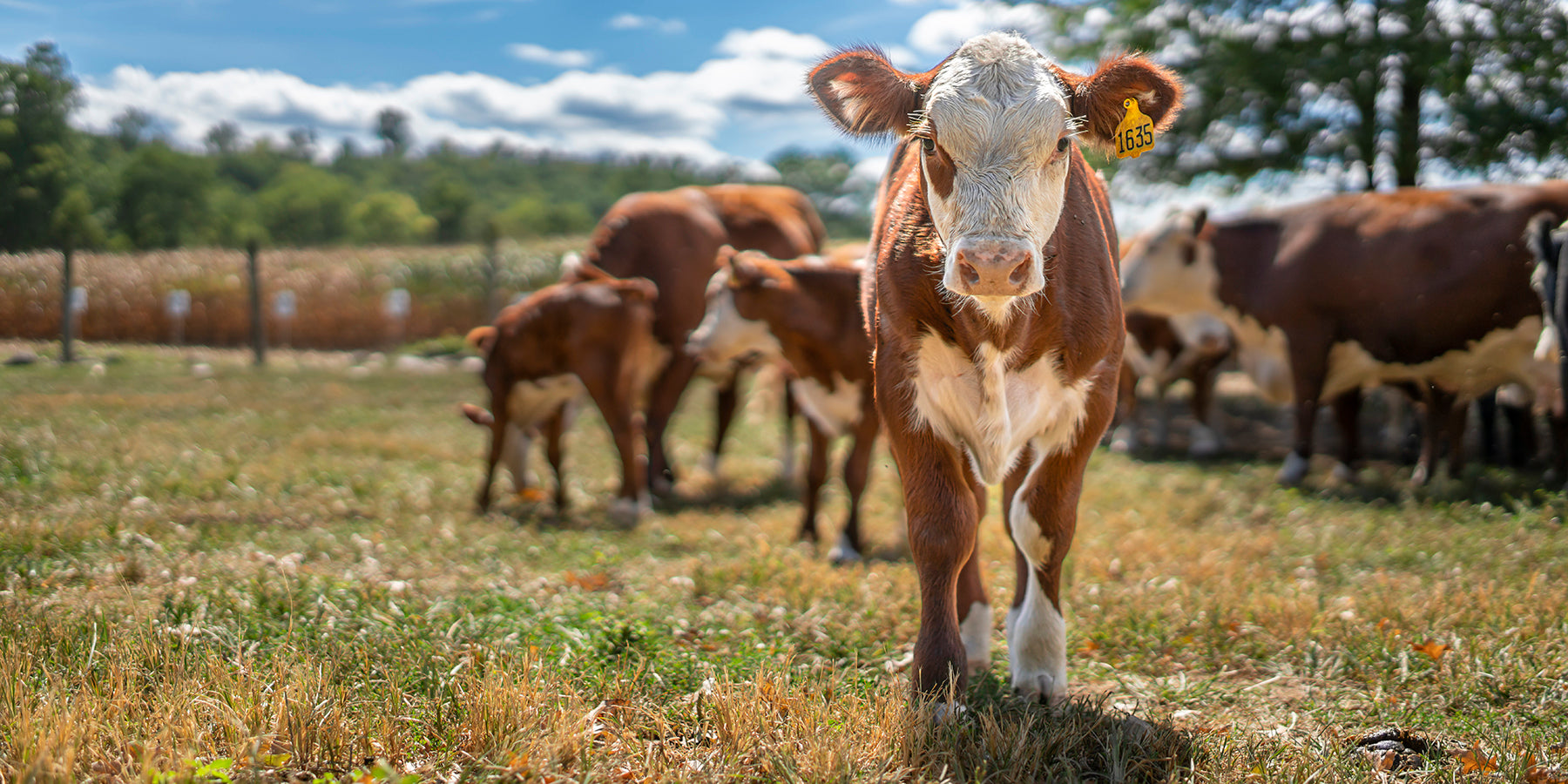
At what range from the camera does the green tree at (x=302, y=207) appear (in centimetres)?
1462

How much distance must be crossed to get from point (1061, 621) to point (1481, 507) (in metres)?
4.57

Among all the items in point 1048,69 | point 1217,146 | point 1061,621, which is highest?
point 1217,146

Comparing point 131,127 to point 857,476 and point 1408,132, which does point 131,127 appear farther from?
point 1408,132

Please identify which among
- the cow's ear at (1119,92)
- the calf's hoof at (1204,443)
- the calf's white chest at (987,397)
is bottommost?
the calf's hoof at (1204,443)

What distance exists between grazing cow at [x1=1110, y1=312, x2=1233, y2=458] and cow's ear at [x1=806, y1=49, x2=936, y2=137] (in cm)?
719

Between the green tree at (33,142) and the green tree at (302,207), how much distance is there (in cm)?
739

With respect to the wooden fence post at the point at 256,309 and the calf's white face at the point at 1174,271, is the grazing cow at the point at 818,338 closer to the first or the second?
the calf's white face at the point at 1174,271

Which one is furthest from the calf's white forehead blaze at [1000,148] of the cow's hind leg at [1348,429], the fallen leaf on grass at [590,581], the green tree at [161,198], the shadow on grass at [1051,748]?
the cow's hind leg at [1348,429]

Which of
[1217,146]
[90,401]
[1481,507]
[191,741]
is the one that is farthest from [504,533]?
[1217,146]

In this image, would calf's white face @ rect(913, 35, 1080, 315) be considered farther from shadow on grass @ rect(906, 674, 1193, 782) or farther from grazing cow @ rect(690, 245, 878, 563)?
grazing cow @ rect(690, 245, 878, 563)

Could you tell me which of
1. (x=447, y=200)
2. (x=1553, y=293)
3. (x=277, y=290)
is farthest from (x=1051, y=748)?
(x=447, y=200)

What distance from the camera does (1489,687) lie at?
323 cm

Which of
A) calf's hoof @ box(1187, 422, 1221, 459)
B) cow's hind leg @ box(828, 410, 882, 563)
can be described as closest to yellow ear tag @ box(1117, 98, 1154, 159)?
cow's hind leg @ box(828, 410, 882, 563)

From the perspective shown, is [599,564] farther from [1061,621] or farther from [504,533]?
[1061,621]
